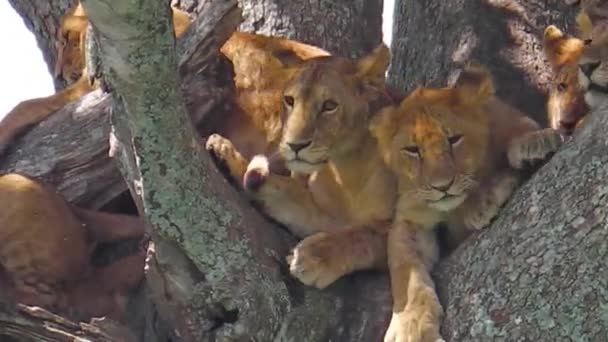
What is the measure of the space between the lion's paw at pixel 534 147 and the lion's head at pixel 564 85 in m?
0.57

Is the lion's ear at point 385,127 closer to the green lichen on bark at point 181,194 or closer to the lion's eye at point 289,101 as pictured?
the lion's eye at point 289,101

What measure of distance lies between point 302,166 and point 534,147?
90cm

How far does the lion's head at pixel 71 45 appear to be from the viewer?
602 cm

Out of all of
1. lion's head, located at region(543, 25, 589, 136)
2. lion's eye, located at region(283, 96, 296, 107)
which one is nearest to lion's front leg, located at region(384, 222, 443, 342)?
lion's eye, located at region(283, 96, 296, 107)

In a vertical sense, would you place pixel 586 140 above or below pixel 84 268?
above

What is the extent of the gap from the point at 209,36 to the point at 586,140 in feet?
5.23

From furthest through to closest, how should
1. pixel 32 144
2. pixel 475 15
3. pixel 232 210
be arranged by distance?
pixel 475 15
pixel 32 144
pixel 232 210

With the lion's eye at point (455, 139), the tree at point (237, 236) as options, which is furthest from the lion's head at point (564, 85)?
the tree at point (237, 236)

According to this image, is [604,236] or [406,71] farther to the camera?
[406,71]

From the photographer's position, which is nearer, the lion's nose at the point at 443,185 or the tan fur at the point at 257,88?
the lion's nose at the point at 443,185

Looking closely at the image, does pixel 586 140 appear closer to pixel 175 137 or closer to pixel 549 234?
pixel 549 234

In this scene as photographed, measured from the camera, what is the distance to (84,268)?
4848 mm

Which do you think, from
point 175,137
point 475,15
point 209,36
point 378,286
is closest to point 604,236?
point 378,286

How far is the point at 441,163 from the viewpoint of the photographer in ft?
14.3
